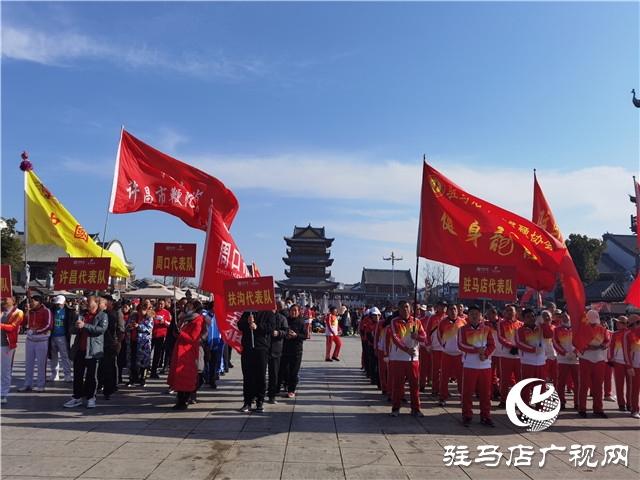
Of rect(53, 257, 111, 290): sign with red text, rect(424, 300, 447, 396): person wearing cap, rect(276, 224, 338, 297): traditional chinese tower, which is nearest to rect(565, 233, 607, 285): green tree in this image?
rect(276, 224, 338, 297): traditional chinese tower

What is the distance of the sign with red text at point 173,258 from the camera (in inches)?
400

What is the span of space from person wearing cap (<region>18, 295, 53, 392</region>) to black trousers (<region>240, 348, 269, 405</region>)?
4.48 meters

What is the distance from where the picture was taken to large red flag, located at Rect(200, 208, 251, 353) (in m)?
8.69

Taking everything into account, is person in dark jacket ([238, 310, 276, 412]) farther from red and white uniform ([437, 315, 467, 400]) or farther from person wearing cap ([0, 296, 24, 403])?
person wearing cap ([0, 296, 24, 403])

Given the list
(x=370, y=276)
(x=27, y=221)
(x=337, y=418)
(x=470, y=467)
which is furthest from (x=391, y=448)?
(x=370, y=276)

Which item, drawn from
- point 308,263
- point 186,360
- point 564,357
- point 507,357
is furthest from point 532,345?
point 308,263

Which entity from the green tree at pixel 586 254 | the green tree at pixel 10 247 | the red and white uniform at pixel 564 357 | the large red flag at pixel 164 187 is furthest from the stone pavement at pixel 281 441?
the green tree at pixel 586 254

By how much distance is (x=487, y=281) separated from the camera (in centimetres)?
877

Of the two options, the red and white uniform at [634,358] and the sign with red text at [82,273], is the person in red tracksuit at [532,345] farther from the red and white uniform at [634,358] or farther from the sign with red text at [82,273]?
the sign with red text at [82,273]

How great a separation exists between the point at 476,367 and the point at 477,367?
0.6 inches

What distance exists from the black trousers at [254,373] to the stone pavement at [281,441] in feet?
1.22

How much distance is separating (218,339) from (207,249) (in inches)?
139

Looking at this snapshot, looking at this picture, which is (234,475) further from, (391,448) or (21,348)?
(21,348)

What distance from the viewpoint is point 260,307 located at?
26.9 ft
